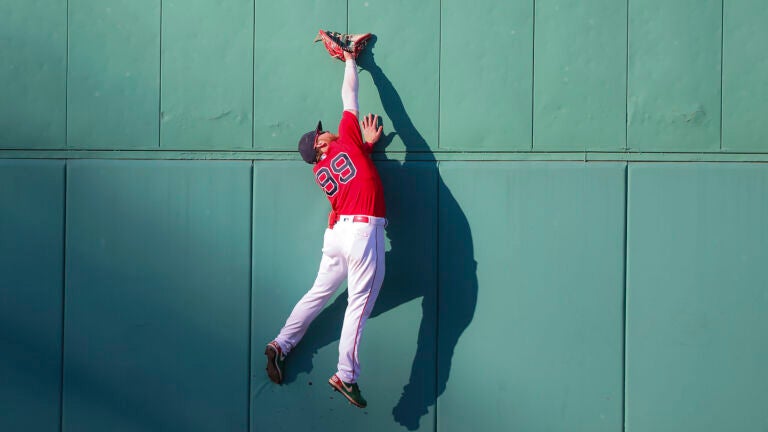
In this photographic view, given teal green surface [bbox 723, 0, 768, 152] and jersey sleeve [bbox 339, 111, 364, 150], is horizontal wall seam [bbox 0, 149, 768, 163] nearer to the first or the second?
teal green surface [bbox 723, 0, 768, 152]

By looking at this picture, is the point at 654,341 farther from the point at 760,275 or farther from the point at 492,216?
the point at 492,216

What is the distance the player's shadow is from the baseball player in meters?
0.27

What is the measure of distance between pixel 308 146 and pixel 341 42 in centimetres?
77

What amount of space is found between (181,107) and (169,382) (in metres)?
1.86

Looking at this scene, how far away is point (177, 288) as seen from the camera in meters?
4.07

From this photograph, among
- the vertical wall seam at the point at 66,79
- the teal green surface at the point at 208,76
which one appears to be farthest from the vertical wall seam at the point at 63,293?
the teal green surface at the point at 208,76

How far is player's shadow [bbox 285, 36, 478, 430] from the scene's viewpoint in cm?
401

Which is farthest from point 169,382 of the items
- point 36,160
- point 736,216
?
point 736,216

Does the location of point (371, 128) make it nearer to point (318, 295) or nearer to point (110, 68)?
point (318, 295)

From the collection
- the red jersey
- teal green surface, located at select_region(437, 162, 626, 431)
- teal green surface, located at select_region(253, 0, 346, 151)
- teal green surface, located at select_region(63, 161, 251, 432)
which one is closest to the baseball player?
the red jersey

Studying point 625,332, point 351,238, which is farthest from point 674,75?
point 351,238

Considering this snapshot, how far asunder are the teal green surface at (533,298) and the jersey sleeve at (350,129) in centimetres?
66

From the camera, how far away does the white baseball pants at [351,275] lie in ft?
12.0

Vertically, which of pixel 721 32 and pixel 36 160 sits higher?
pixel 721 32
